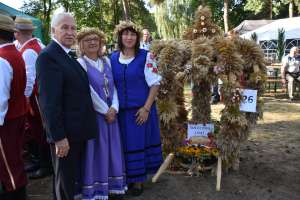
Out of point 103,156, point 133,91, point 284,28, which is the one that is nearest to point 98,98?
point 133,91

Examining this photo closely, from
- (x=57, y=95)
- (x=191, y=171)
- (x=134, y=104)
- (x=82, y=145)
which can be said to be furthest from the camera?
(x=191, y=171)

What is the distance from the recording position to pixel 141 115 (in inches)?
157

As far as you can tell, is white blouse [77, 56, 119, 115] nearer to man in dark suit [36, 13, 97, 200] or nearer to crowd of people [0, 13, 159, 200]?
crowd of people [0, 13, 159, 200]

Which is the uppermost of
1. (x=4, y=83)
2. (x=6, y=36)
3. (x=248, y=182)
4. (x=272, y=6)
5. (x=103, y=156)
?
(x=272, y=6)

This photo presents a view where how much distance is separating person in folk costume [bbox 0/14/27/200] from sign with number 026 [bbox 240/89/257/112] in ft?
8.25

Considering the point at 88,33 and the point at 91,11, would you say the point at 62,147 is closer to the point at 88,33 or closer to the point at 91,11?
the point at 88,33

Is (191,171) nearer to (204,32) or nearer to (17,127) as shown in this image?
(204,32)

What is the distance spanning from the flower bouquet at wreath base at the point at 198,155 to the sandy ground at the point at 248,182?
4.2 inches

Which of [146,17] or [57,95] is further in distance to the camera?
[146,17]

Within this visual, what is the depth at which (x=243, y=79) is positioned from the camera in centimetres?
467

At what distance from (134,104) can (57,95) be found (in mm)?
1165

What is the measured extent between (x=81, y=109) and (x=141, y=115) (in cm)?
93

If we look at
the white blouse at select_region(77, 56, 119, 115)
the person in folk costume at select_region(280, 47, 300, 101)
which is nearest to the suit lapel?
the white blouse at select_region(77, 56, 119, 115)

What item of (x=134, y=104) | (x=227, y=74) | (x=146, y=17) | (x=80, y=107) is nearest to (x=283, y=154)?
(x=227, y=74)
